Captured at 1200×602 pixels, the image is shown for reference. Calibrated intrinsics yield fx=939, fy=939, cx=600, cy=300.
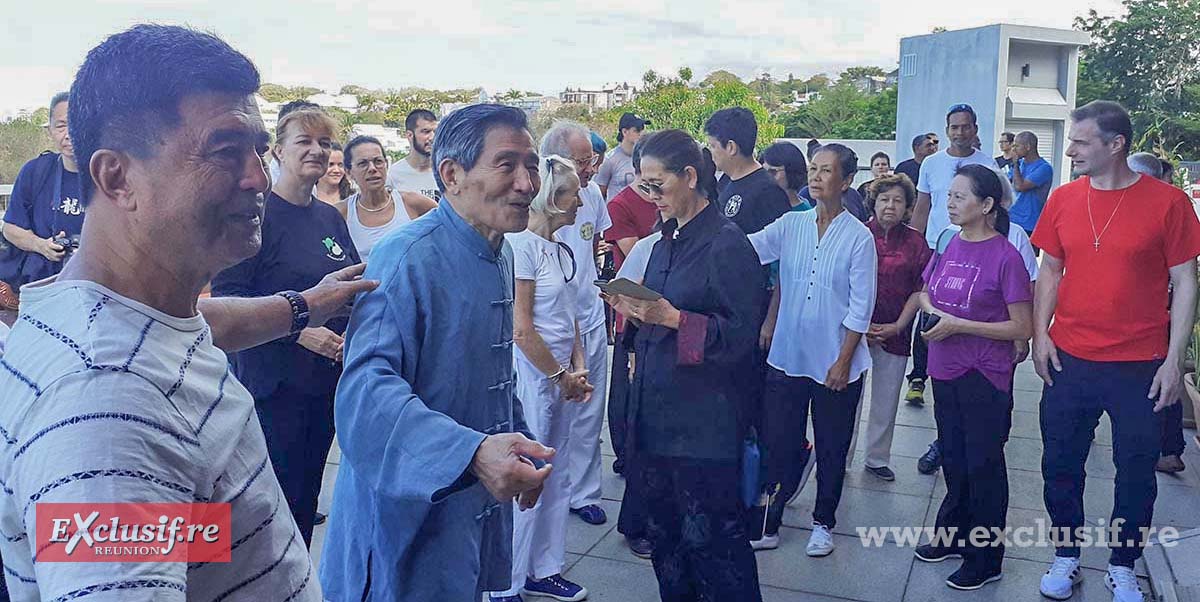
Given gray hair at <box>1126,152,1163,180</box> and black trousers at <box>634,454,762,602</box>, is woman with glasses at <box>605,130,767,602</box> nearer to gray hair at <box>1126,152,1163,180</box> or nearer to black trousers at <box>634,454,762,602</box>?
black trousers at <box>634,454,762,602</box>

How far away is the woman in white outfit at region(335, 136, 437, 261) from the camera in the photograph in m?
4.84

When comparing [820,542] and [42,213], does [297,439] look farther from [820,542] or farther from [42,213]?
[820,542]

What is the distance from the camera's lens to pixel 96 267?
1271 millimetres

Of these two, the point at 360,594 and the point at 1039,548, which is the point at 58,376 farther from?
the point at 1039,548

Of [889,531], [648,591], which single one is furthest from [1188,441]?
[648,591]

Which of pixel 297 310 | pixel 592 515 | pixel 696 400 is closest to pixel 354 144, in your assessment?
pixel 592 515

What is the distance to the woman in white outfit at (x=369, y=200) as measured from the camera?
4836 mm

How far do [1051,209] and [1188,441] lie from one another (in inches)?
121

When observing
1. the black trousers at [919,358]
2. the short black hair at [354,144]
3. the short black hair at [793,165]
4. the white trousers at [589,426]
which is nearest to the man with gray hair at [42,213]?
the short black hair at [354,144]

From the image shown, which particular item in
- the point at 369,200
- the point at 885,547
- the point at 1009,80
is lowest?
the point at 885,547

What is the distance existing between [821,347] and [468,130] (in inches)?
106

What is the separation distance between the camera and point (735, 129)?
5305 millimetres

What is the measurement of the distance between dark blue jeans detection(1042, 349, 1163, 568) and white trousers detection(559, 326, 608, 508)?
2.11 meters

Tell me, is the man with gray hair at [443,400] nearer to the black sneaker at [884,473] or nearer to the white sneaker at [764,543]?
the white sneaker at [764,543]
